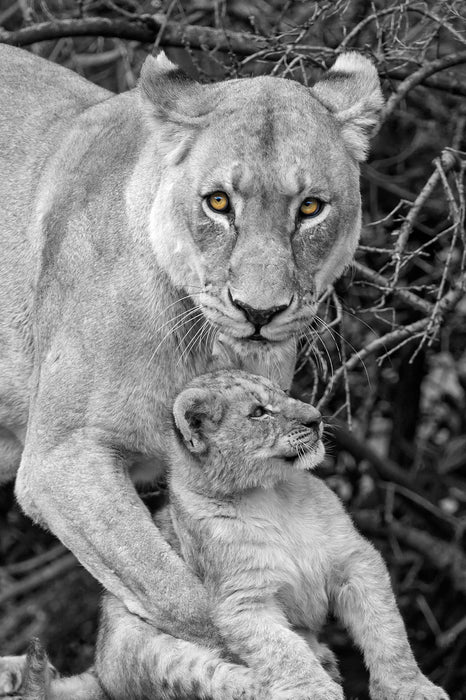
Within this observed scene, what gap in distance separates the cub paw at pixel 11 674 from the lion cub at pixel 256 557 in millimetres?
182

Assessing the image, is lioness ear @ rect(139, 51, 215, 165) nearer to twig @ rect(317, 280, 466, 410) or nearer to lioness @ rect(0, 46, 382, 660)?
lioness @ rect(0, 46, 382, 660)

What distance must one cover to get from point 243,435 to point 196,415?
6.2 inches

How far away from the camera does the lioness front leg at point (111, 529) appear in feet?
13.2

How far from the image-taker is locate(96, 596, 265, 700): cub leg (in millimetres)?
3854

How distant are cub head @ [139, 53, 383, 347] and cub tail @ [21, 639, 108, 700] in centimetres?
113

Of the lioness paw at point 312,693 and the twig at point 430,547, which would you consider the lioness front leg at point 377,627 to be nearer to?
the lioness paw at point 312,693

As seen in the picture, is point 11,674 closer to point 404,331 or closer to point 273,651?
point 273,651

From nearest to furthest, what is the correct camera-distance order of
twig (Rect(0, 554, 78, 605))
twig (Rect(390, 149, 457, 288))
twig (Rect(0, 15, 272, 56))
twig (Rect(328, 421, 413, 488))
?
1. twig (Rect(390, 149, 457, 288))
2. twig (Rect(0, 15, 272, 56))
3. twig (Rect(328, 421, 413, 488))
4. twig (Rect(0, 554, 78, 605))

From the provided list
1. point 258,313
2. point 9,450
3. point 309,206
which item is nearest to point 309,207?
point 309,206

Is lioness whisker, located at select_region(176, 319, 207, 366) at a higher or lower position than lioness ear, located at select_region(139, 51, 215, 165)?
lower

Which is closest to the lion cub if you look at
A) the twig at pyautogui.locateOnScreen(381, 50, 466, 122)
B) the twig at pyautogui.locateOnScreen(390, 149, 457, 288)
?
the twig at pyautogui.locateOnScreen(390, 149, 457, 288)

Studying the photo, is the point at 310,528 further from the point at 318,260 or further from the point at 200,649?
the point at 318,260

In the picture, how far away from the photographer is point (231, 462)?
419cm

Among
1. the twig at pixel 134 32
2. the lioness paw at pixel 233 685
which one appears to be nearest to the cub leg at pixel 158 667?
the lioness paw at pixel 233 685
